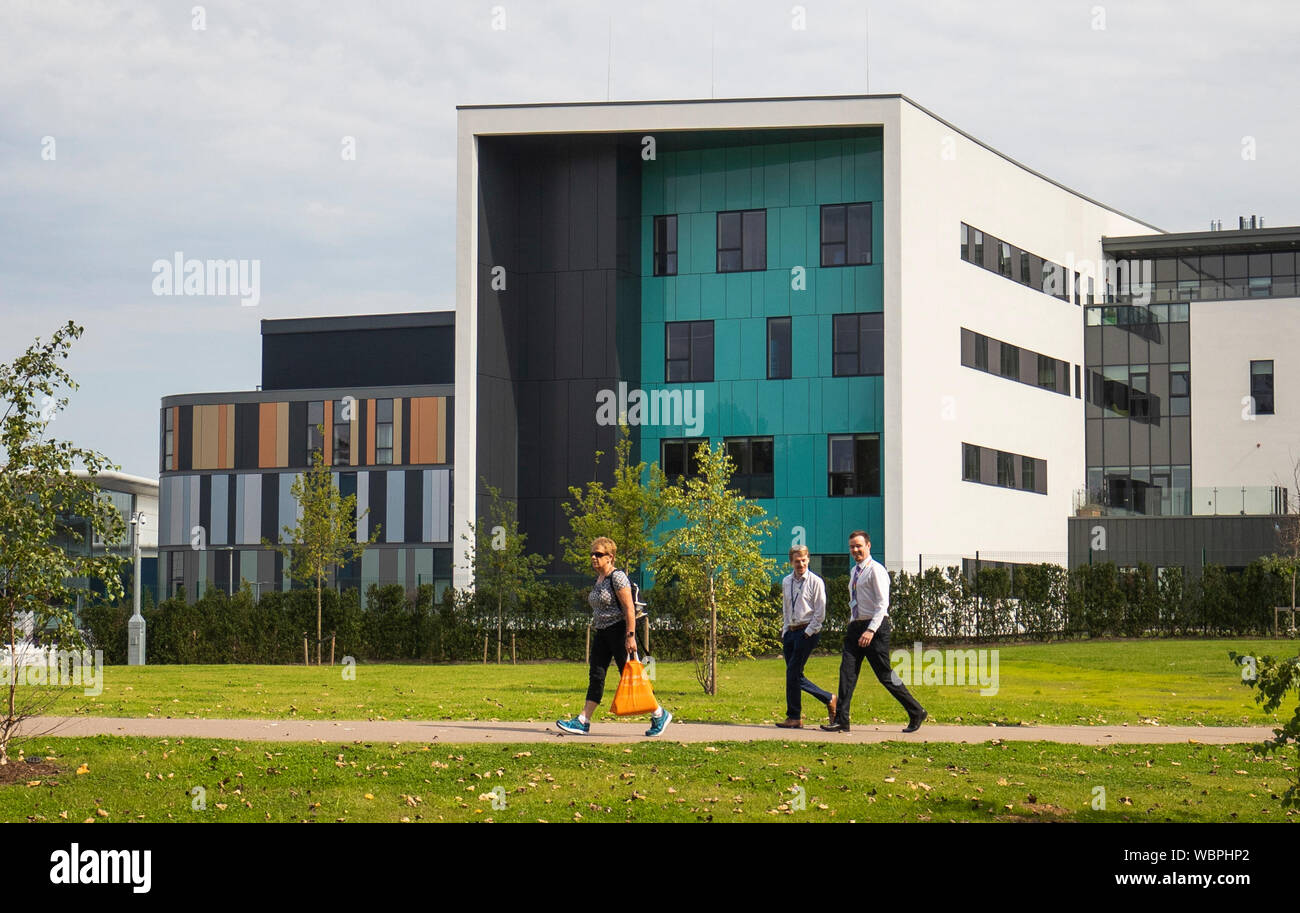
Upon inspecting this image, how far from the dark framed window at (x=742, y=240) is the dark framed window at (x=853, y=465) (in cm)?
591

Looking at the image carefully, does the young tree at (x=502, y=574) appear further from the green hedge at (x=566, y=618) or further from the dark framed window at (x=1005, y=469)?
the dark framed window at (x=1005, y=469)

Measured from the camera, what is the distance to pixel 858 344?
143 feet

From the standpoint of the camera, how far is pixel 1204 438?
52.2 metres

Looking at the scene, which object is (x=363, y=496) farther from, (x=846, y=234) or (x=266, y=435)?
(x=846, y=234)

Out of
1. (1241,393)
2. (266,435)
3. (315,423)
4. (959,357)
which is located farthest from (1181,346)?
(266,435)

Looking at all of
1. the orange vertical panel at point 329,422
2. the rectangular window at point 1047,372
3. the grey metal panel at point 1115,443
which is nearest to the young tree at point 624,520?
the rectangular window at point 1047,372

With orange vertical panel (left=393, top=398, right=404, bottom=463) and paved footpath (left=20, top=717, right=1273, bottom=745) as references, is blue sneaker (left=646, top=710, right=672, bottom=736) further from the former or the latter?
orange vertical panel (left=393, top=398, right=404, bottom=463)

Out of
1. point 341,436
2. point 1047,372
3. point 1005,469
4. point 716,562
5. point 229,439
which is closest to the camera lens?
point 716,562

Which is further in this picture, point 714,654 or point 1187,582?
point 1187,582

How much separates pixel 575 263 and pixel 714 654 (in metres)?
26.6

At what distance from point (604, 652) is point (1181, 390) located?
43.2m
